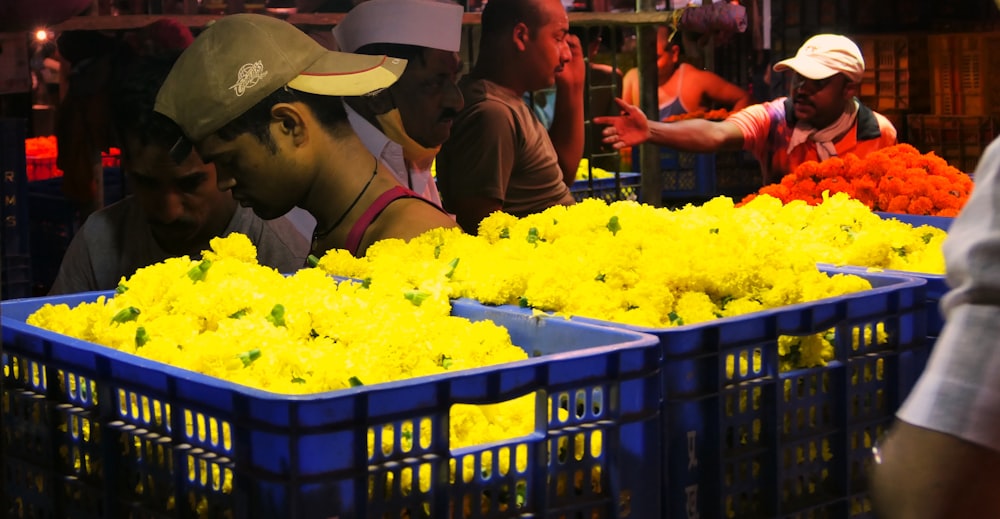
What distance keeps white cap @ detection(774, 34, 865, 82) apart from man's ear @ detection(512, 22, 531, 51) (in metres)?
1.93

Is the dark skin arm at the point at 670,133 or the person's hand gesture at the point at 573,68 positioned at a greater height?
the person's hand gesture at the point at 573,68

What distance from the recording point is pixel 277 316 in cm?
280

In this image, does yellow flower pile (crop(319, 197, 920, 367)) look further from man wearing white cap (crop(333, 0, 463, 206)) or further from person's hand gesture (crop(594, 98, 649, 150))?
person's hand gesture (crop(594, 98, 649, 150))

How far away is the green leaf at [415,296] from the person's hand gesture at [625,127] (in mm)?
2805

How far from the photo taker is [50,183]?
4223 millimetres

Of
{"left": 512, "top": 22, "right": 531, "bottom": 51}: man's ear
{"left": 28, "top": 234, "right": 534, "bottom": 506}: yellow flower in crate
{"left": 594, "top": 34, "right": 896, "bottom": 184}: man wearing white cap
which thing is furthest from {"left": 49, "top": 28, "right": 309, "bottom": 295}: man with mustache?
{"left": 594, "top": 34, "right": 896, "bottom": 184}: man wearing white cap

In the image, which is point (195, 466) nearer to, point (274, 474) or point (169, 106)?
point (274, 474)

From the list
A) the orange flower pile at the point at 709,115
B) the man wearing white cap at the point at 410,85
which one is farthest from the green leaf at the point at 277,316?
the orange flower pile at the point at 709,115

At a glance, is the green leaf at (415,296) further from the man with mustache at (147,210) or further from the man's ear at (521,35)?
the man's ear at (521,35)

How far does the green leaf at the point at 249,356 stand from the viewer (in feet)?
8.22

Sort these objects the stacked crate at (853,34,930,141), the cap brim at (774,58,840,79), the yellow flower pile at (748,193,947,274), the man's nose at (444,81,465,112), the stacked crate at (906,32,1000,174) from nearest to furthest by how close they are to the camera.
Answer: the yellow flower pile at (748,193,947,274) < the man's nose at (444,81,465,112) < the cap brim at (774,58,840,79) < the stacked crate at (853,34,930,141) < the stacked crate at (906,32,1000,174)

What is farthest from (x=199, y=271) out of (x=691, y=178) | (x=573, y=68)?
(x=691, y=178)

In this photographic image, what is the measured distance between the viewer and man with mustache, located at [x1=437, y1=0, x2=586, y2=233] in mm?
5055

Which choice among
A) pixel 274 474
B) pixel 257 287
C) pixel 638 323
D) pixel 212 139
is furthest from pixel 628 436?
pixel 212 139
